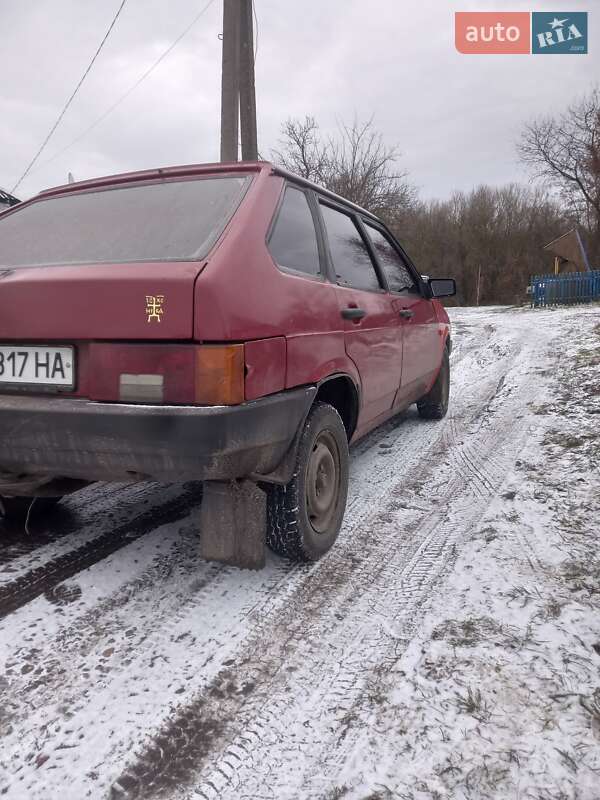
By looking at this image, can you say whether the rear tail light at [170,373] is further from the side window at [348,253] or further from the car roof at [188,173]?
the side window at [348,253]

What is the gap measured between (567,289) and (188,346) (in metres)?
18.5

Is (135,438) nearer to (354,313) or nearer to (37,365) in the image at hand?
(37,365)

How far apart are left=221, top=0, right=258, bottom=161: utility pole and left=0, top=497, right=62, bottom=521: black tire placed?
7641 mm

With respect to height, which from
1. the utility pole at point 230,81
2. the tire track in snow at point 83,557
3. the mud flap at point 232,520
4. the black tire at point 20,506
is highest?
the utility pole at point 230,81

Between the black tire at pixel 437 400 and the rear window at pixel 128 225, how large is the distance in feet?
10.4

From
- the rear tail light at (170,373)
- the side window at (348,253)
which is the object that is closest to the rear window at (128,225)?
the rear tail light at (170,373)

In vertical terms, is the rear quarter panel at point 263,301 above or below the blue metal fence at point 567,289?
below

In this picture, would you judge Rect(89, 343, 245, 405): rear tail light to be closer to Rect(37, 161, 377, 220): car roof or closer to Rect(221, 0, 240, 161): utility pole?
Rect(37, 161, 377, 220): car roof

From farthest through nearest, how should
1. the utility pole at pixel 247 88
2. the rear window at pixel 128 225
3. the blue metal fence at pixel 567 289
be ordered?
the blue metal fence at pixel 567 289
the utility pole at pixel 247 88
the rear window at pixel 128 225

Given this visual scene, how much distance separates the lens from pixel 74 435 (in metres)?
1.77

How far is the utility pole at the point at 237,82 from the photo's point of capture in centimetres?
877

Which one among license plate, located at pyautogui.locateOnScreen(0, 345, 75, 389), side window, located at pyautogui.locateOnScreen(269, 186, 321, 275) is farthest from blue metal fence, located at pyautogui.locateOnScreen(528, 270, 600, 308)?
license plate, located at pyautogui.locateOnScreen(0, 345, 75, 389)

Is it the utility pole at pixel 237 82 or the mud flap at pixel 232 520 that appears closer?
the mud flap at pixel 232 520

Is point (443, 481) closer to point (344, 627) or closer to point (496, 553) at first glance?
point (496, 553)
